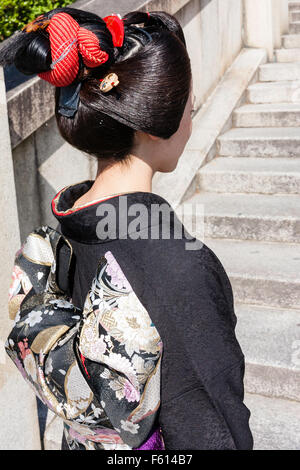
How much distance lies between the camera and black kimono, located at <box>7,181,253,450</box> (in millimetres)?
1101

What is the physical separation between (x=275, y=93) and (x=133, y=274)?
190 inches

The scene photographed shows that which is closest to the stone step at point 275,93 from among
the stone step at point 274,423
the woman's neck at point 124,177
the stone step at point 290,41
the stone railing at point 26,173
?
the stone railing at point 26,173

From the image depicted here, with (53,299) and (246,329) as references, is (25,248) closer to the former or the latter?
(53,299)

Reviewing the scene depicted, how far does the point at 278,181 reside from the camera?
4246mm

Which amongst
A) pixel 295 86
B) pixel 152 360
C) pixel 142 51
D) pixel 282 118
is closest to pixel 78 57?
pixel 142 51

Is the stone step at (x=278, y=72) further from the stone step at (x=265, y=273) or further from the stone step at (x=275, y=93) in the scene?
the stone step at (x=265, y=273)

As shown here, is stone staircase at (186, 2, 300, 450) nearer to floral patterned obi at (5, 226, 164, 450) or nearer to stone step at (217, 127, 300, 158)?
stone step at (217, 127, 300, 158)

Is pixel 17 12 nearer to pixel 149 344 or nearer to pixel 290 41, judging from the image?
pixel 149 344

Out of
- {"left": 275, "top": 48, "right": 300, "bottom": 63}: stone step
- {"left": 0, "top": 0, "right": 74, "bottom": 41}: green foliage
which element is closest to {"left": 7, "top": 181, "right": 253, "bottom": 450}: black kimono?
{"left": 0, "top": 0, "right": 74, "bottom": 41}: green foliage

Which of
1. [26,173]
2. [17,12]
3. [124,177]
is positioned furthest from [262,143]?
[124,177]

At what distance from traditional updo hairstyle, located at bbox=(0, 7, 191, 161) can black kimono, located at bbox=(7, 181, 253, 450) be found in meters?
0.17

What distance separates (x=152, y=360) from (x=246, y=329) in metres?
2.22

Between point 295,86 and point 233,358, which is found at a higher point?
point 233,358

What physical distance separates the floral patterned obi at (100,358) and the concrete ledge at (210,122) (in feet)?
9.59
